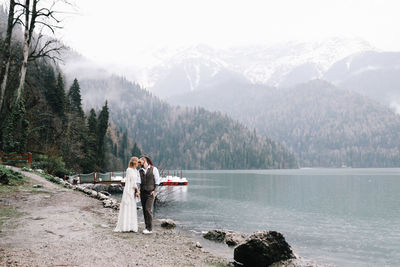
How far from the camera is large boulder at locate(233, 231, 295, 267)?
1077cm

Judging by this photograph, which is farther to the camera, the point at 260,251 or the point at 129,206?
the point at 129,206

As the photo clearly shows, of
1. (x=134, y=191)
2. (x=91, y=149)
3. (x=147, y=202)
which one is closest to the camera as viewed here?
(x=134, y=191)

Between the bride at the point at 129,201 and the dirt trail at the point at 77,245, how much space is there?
0.37 m

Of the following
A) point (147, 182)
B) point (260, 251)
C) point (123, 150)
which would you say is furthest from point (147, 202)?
point (123, 150)

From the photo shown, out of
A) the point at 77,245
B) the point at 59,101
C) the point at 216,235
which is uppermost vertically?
the point at 59,101

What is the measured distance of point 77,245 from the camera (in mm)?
9461

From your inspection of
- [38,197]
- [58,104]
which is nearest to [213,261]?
[38,197]

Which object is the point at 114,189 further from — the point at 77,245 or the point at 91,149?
the point at 77,245

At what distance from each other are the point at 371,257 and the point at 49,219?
15643 millimetres

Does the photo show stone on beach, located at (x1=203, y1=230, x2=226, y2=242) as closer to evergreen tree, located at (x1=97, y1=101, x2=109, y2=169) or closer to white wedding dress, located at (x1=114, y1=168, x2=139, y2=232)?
white wedding dress, located at (x1=114, y1=168, x2=139, y2=232)

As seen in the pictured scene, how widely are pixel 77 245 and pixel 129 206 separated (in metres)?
2.67

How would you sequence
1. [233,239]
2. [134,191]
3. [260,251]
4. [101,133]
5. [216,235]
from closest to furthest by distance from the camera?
[260,251], [134,191], [233,239], [216,235], [101,133]

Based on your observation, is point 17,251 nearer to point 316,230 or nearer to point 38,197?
point 38,197

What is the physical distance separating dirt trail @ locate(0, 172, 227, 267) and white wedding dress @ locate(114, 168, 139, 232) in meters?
0.36
